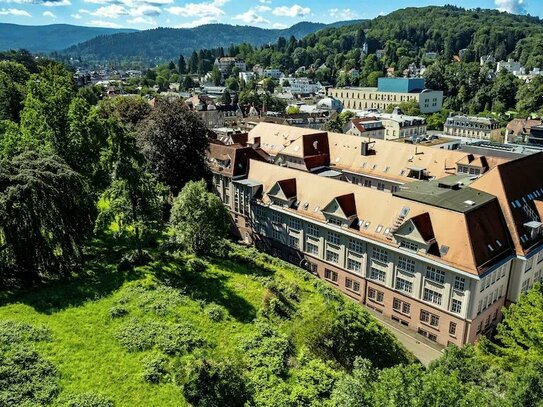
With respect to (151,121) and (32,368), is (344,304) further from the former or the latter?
(151,121)

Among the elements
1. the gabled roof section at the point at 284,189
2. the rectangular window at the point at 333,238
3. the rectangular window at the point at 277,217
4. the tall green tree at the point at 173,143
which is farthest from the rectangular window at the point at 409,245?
the tall green tree at the point at 173,143

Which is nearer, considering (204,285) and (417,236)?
(204,285)

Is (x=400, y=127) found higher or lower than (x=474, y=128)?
higher

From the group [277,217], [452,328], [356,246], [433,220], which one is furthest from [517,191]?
[277,217]

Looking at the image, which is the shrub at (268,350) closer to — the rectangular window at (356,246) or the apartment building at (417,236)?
the apartment building at (417,236)

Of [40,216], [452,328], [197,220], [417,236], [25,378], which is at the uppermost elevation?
[40,216]

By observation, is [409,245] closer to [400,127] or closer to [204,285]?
[204,285]
